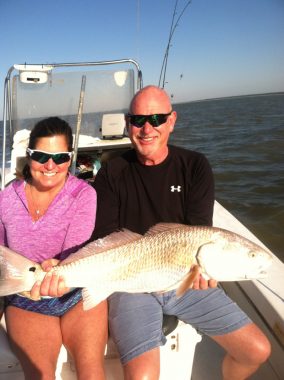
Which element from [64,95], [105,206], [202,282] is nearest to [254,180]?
[64,95]

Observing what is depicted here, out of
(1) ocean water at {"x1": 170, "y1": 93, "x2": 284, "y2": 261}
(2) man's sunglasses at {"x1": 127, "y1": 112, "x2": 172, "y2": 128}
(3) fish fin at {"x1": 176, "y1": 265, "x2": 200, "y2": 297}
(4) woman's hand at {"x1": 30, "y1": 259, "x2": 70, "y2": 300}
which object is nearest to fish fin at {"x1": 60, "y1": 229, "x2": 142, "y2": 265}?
(4) woman's hand at {"x1": 30, "y1": 259, "x2": 70, "y2": 300}

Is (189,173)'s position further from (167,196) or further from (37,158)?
(37,158)

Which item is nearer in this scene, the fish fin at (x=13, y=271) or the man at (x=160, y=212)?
the fish fin at (x=13, y=271)

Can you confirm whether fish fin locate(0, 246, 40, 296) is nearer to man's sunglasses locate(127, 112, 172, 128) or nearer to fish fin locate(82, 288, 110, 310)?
fish fin locate(82, 288, 110, 310)

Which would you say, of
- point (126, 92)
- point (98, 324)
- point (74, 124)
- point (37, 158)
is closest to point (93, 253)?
point (98, 324)

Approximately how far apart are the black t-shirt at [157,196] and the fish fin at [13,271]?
2.70 ft

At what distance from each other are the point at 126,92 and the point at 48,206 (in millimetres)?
3874

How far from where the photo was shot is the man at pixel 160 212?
8.68 feet

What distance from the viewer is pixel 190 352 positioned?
287 centimetres

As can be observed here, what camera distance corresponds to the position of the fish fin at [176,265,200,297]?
246cm

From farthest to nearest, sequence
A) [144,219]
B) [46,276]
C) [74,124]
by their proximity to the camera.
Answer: [74,124], [144,219], [46,276]

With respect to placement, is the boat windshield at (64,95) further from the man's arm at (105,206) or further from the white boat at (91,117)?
the man's arm at (105,206)

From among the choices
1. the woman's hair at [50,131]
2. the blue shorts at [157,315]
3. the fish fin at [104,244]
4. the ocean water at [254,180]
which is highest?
the woman's hair at [50,131]

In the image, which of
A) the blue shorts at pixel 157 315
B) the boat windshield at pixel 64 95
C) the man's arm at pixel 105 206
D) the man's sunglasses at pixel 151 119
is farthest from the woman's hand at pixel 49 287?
the boat windshield at pixel 64 95
